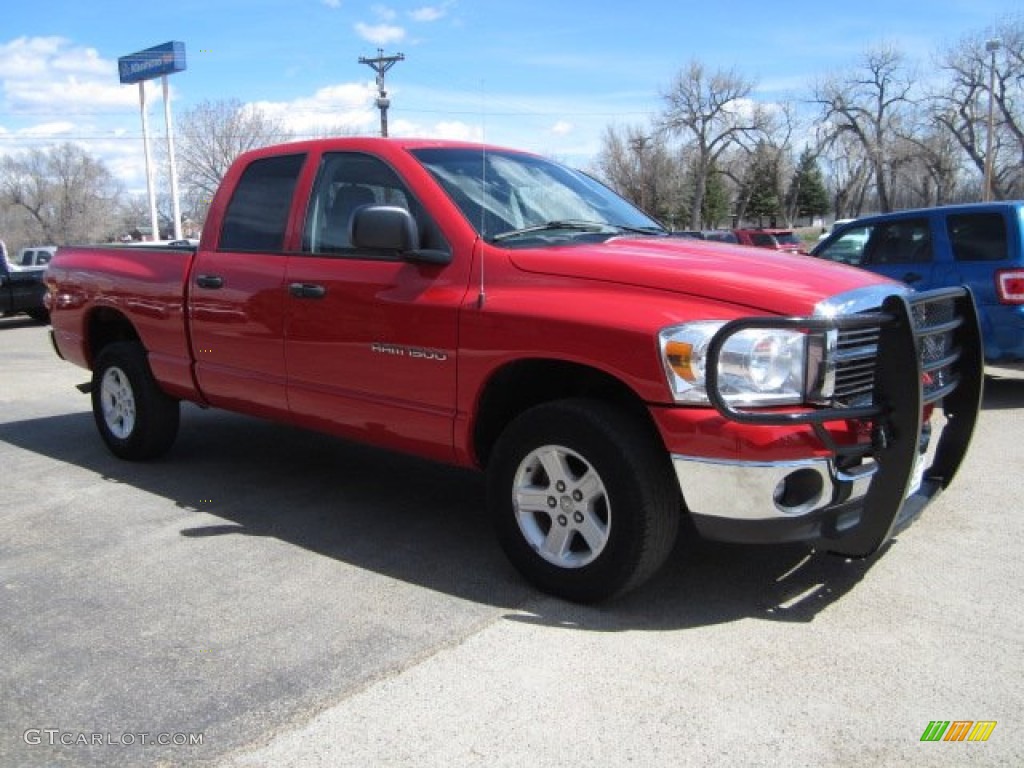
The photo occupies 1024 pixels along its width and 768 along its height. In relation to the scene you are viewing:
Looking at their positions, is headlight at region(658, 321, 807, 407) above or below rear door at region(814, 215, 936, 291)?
below

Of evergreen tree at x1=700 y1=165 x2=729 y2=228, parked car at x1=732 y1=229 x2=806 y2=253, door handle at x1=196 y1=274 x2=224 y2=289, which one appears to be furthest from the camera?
evergreen tree at x1=700 y1=165 x2=729 y2=228

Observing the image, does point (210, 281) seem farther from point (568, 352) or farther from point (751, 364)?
point (751, 364)

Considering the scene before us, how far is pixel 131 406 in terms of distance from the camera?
593cm

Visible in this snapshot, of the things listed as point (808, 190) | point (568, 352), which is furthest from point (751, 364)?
point (808, 190)

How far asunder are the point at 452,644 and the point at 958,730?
1715 mm

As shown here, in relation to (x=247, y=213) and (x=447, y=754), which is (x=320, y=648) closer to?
(x=447, y=754)

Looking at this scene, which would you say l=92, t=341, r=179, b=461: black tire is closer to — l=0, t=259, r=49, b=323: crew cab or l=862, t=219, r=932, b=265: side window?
l=862, t=219, r=932, b=265: side window

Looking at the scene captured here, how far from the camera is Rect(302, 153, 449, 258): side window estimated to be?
14.3 feet

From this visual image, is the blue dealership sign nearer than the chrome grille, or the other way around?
the chrome grille

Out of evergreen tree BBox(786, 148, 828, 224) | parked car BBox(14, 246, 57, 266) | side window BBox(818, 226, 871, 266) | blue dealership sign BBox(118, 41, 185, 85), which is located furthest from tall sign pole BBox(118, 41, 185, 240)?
evergreen tree BBox(786, 148, 828, 224)

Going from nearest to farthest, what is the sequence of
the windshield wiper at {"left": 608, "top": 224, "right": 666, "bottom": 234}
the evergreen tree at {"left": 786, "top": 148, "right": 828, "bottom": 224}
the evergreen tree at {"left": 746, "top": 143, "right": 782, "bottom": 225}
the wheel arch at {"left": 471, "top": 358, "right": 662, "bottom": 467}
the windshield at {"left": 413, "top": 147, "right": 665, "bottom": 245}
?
the wheel arch at {"left": 471, "top": 358, "right": 662, "bottom": 467} < the windshield at {"left": 413, "top": 147, "right": 665, "bottom": 245} < the windshield wiper at {"left": 608, "top": 224, "right": 666, "bottom": 234} < the evergreen tree at {"left": 746, "top": 143, "right": 782, "bottom": 225} < the evergreen tree at {"left": 786, "top": 148, "right": 828, "bottom": 224}

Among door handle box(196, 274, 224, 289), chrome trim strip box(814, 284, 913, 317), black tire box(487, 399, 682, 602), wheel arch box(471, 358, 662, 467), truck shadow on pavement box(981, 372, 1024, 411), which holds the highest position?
door handle box(196, 274, 224, 289)

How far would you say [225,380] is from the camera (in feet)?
16.9

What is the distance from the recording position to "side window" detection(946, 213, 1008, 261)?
759 centimetres
